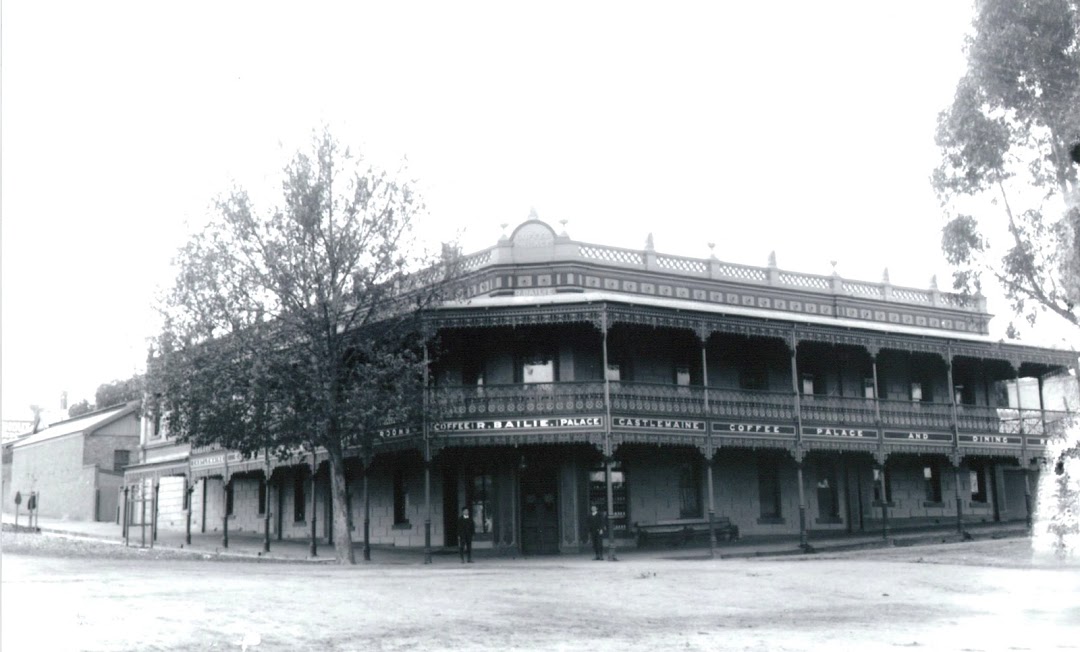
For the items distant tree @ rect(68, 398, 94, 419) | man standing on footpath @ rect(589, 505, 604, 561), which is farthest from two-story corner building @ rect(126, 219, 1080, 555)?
distant tree @ rect(68, 398, 94, 419)

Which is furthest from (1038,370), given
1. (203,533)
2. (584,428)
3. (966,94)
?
(203,533)

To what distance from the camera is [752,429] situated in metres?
29.8

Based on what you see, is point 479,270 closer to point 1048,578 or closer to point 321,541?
point 321,541

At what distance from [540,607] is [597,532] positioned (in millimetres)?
12093

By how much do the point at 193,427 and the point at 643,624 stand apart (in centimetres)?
1546

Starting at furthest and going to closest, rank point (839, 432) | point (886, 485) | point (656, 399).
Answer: point (886, 485)
point (839, 432)
point (656, 399)

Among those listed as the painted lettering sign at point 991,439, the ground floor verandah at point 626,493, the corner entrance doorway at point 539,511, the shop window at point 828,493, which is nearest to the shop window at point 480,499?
the ground floor verandah at point 626,493

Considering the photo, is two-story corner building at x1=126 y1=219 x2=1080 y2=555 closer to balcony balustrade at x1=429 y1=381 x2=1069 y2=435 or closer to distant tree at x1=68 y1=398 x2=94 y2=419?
balcony balustrade at x1=429 y1=381 x2=1069 y2=435

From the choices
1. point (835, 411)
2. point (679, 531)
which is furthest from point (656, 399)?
point (835, 411)

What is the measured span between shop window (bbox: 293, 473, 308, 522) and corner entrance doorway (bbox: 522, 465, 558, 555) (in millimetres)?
10572

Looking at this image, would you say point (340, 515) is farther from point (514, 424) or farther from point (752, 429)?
point (752, 429)

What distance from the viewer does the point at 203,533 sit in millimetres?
42344

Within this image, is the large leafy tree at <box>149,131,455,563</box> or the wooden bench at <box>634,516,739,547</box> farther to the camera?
the wooden bench at <box>634,516,739,547</box>

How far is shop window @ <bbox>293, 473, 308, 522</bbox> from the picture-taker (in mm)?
36844
